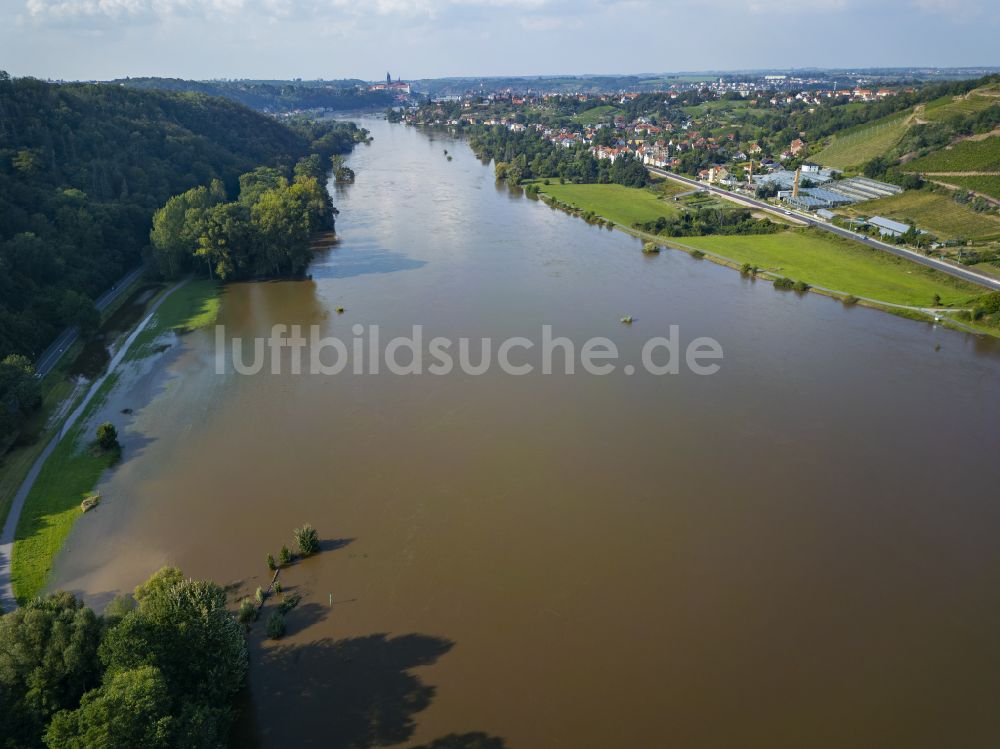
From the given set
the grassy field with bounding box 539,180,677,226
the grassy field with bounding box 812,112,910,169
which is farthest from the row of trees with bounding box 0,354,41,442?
the grassy field with bounding box 812,112,910,169

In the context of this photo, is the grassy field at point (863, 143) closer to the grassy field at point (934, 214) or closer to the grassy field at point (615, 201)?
the grassy field at point (934, 214)

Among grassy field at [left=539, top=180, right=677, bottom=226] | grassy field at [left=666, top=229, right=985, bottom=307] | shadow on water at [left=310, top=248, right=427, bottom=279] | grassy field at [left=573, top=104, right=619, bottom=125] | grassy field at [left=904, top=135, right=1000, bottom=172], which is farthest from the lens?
grassy field at [left=573, top=104, right=619, bottom=125]

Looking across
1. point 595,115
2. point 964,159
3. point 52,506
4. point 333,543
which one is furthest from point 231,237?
point 595,115

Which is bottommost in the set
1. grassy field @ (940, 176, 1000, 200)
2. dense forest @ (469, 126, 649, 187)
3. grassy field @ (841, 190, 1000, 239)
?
grassy field @ (841, 190, 1000, 239)

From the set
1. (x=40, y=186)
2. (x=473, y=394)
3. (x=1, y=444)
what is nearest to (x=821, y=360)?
(x=473, y=394)

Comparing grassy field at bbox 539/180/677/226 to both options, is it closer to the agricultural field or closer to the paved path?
the agricultural field
